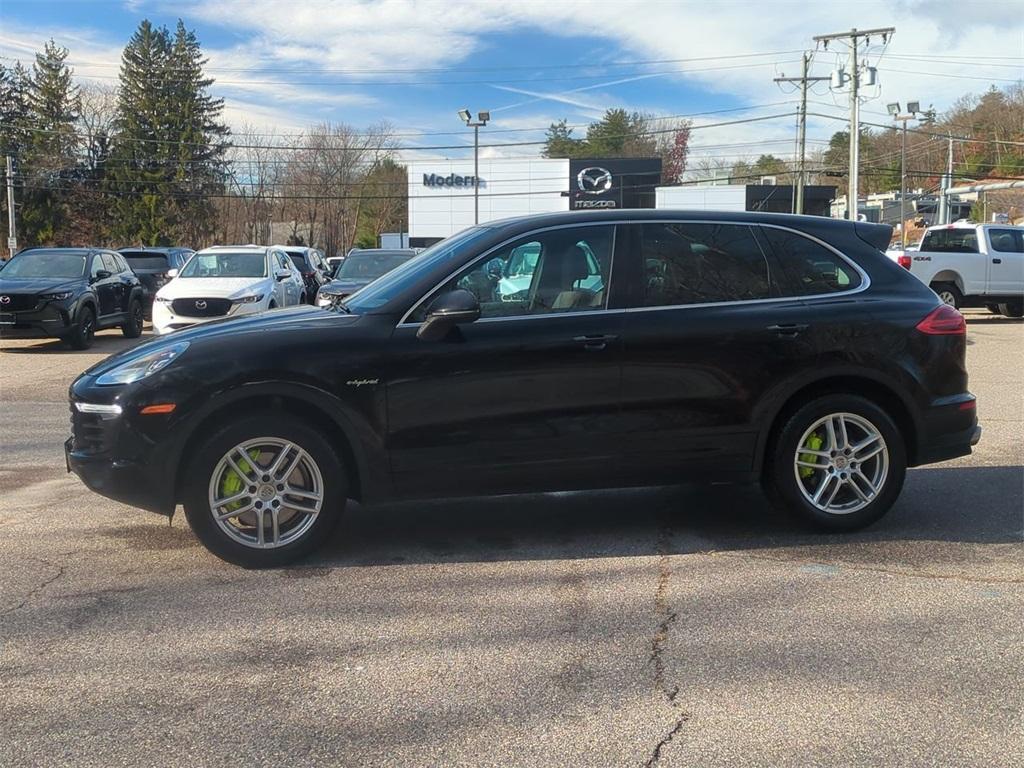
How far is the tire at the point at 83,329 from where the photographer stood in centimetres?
1538

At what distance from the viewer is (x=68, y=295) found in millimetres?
15188

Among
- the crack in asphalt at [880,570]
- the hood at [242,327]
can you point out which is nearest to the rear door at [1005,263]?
the crack in asphalt at [880,570]

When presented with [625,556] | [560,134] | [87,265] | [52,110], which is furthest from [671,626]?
[560,134]

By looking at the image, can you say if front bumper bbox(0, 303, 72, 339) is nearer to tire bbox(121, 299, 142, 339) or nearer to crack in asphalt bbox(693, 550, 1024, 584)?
tire bbox(121, 299, 142, 339)

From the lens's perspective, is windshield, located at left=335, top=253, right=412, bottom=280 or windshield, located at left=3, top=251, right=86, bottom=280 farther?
windshield, located at left=3, top=251, right=86, bottom=280

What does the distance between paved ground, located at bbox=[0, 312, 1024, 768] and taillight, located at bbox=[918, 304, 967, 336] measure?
1.19m

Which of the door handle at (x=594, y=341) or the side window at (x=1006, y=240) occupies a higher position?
the side window at (x=1006, y=240)

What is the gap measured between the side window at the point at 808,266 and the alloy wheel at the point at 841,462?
2.48 ft

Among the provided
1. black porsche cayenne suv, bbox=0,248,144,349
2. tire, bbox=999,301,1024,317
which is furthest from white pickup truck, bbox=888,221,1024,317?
black porsche cayenne suv, bbox=0,248,144,349

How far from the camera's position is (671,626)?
4148mm

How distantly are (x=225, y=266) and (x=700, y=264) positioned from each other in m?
11.6

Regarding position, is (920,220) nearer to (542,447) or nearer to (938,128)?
(938,128)

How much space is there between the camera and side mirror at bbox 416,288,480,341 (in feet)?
→ 15.8

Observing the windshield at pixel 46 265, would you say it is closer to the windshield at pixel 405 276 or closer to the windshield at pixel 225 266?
the windshield at pixel 225 266
